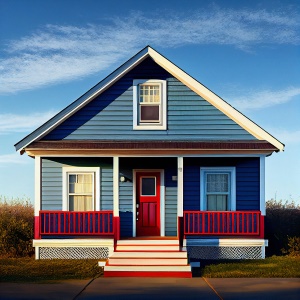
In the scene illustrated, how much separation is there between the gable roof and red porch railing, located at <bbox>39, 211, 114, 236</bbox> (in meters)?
2.70

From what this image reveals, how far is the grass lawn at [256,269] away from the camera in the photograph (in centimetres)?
1450

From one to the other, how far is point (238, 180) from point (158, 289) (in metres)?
6.86

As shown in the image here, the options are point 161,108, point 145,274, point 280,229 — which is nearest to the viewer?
point 145,274

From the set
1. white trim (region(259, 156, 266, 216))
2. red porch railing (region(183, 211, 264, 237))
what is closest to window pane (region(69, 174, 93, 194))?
red porch railing (region(183, 211, 264, 237))

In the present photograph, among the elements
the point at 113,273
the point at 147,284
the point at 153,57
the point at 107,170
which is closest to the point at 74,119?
the point at 107,170

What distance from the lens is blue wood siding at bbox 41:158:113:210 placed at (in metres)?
18.4

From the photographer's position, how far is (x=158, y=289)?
12.6m

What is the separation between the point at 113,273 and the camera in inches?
578

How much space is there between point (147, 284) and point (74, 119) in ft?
22.7

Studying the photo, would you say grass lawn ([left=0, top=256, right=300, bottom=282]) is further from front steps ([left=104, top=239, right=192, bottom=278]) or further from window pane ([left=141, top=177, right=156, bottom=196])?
window pane ([left=141, top=177, right=156, bottom=196])

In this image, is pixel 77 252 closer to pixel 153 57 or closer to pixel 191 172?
pixel 191 172

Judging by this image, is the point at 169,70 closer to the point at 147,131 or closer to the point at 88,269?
the point at 147,131

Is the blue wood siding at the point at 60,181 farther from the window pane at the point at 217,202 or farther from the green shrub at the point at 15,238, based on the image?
the window pane at the point at 217,202

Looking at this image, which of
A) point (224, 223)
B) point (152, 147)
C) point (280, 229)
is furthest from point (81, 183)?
point (280, 229)
